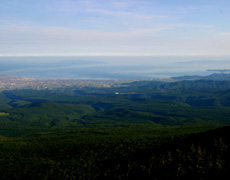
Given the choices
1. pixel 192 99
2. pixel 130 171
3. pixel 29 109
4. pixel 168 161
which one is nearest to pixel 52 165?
pixel 130 171

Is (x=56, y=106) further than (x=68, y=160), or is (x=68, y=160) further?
(x=56, y=106)

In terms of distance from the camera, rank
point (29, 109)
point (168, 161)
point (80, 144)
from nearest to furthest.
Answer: point (168, 161)
point (80, 144)
point (29, 109)

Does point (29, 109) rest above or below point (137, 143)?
below

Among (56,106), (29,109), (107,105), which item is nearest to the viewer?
(29,109)

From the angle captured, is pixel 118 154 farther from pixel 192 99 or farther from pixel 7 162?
pixel 192 99

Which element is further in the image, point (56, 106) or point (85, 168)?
point (56, 106)

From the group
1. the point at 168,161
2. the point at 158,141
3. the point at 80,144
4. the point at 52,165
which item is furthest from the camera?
the point at 80,144

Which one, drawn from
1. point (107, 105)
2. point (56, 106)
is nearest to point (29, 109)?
point (56, 106)

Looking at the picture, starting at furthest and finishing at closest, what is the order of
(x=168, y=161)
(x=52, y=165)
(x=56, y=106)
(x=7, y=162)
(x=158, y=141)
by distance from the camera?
(x=56, y=106), (x=158, y=141), (x=7, y=162), (x=52, y=165), (x=168, y=161)

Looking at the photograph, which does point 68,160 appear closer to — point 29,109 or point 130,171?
point 130,171
